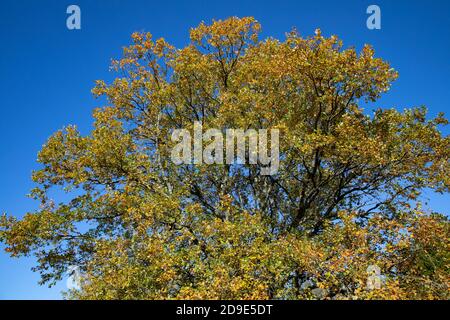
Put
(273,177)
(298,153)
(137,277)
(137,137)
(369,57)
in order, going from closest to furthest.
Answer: (137,277) < (369,57) < (298,153) < (273,177) < (137,137)

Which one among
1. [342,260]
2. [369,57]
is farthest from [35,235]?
[369,57]

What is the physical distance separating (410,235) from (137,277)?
1278cm

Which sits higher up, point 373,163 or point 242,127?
point 242,127

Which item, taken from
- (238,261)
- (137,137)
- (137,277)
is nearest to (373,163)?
(238,261)

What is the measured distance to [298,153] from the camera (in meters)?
24.3

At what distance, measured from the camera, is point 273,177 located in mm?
27656

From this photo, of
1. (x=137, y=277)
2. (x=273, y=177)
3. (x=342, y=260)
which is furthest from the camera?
(x=273, y=177)

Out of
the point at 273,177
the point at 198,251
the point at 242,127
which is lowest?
the point at 198,251

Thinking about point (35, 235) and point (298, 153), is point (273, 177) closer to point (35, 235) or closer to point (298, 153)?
point (298, 153)

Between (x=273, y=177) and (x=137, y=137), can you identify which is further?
(x=137, y=137)

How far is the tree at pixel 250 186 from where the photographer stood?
18.9m

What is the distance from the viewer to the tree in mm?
18859

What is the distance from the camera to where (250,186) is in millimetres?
29172
